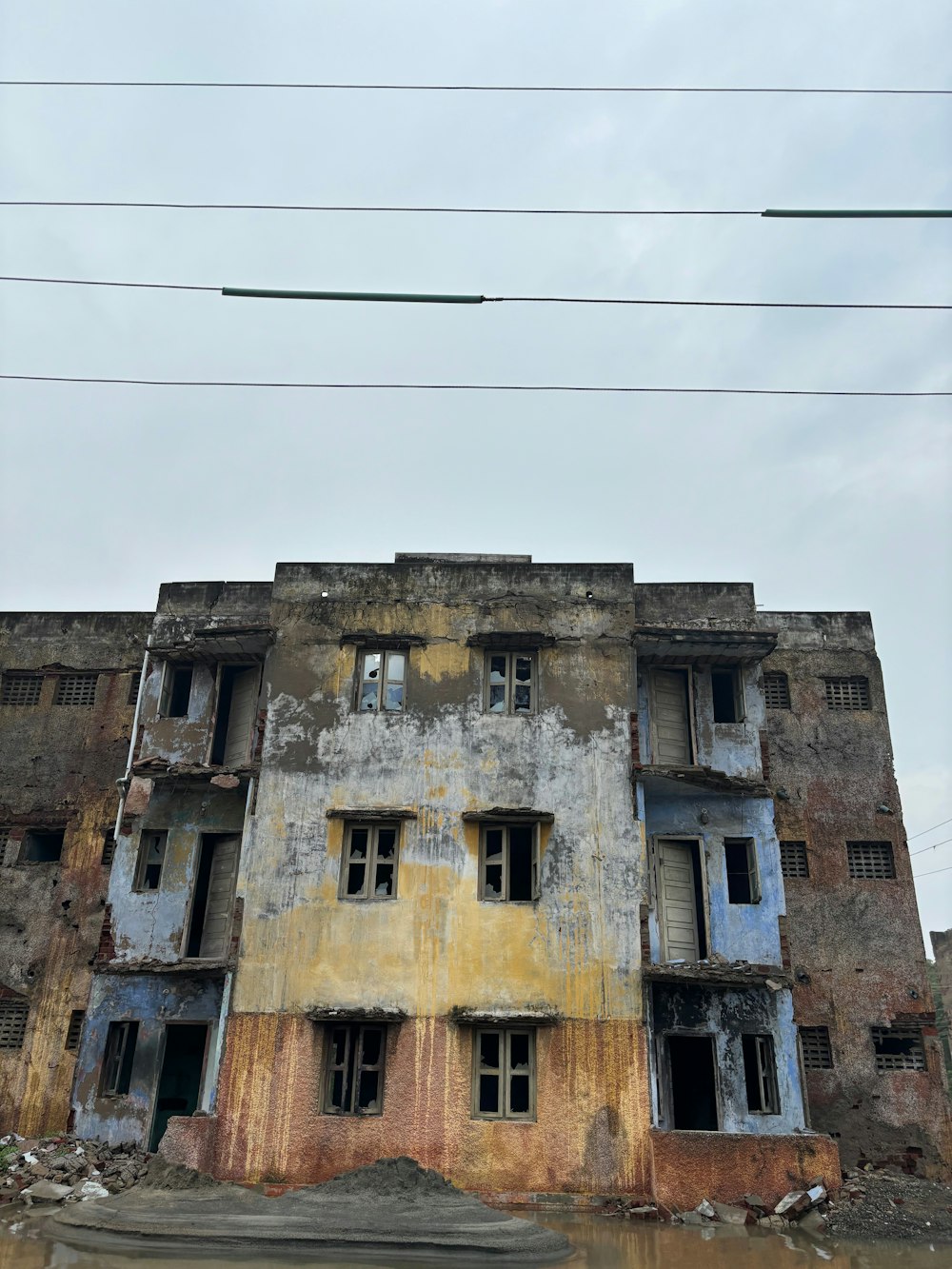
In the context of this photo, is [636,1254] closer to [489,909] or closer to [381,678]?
[489,909]

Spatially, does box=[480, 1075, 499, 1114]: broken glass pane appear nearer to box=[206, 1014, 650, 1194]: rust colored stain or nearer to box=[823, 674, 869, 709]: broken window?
box=[206, 1014, 650, 1194]: rust colored stain

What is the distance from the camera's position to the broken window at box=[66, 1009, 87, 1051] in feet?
65.7

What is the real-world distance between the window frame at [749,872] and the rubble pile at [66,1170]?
10.5m

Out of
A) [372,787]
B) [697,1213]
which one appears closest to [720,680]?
[372,787]

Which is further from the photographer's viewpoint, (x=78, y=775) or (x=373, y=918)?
(x=78, y=775)

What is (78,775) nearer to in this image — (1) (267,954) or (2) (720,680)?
(1) (267,954)

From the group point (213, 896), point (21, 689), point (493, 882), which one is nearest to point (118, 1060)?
point (213, 896)

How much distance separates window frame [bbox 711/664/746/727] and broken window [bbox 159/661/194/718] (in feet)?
32.9

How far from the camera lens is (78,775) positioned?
73.0 ft

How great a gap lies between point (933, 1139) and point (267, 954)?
1281 centimetres

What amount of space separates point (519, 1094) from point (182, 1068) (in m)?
6.65

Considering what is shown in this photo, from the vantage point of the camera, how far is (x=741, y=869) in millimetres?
18609

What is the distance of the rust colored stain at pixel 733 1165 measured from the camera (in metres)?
14.9

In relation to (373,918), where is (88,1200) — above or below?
below
